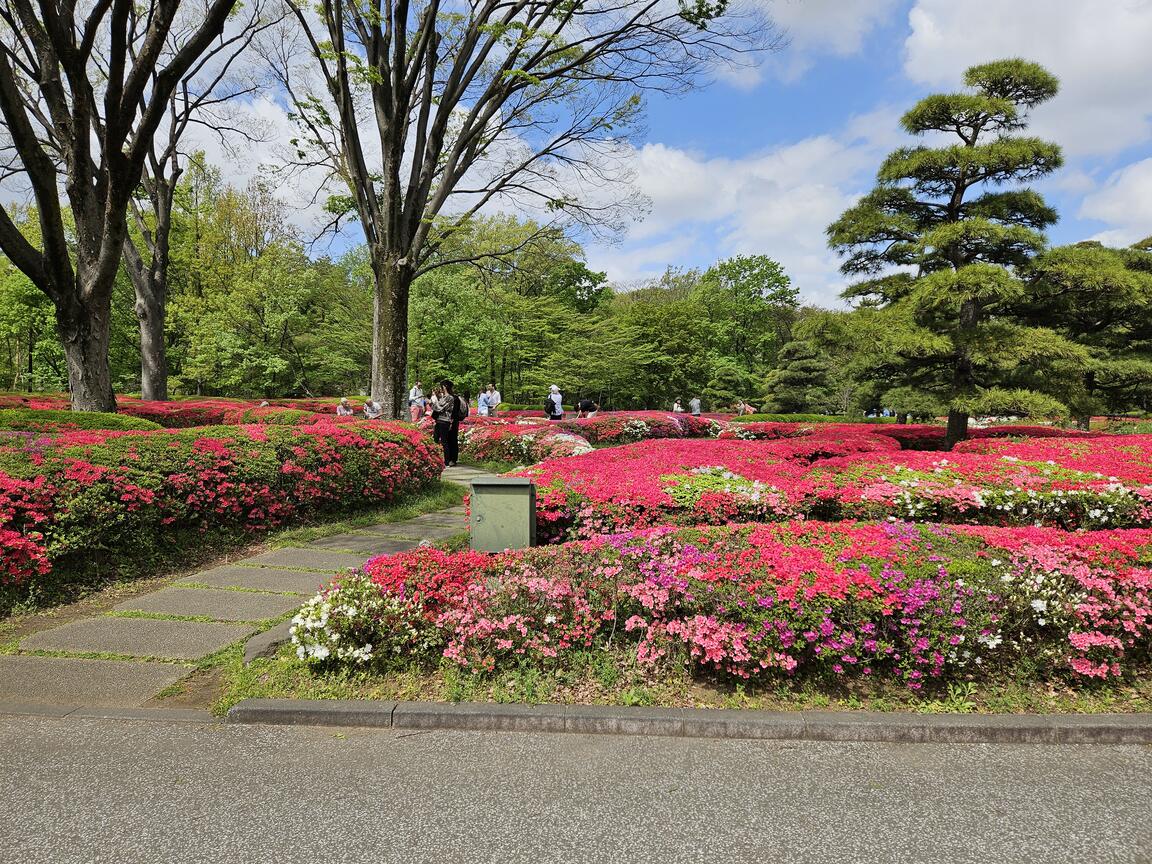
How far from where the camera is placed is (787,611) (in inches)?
112

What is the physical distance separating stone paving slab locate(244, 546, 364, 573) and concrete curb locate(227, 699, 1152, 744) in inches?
93.4

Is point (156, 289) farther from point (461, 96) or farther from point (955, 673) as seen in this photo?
point (955, 673)

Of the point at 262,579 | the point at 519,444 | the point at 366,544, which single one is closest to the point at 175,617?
the point at 262,579

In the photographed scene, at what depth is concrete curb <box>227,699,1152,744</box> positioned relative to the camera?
8.45 feet

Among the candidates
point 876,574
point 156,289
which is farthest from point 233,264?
point 876,574

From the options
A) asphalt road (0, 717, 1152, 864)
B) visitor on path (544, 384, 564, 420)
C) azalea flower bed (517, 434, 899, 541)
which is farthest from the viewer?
visitor on path (544, 384, 564, 420)

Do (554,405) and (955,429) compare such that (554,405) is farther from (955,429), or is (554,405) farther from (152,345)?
(152,345)

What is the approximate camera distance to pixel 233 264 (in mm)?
28500

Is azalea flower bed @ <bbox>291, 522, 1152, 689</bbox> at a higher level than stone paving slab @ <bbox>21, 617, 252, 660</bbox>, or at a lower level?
higher

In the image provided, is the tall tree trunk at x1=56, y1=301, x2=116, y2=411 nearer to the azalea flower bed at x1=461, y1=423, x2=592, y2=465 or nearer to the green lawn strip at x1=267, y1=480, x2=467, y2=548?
the green lawn strip at x1=267, y1=480, x2=467, y2=548

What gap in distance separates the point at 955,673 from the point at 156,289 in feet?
61.6

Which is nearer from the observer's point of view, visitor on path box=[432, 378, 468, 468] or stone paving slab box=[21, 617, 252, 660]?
stone paving slab box=[21, 617, 252, 660]

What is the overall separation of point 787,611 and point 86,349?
Answer: 988 centimetres

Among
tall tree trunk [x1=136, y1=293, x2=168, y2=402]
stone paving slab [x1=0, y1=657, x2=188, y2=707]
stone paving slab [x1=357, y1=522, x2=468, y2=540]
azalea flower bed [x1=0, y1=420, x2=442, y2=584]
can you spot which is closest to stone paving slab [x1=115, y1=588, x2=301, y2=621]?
azalea flower bed [x1=0, y1=420, x2=442, y2=584]
